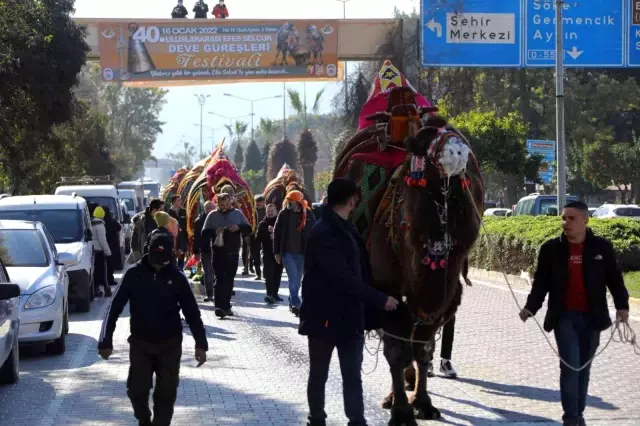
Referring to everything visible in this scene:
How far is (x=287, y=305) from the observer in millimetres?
21188

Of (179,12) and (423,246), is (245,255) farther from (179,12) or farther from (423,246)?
(423,246)

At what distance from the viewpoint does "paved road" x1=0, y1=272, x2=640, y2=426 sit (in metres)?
10.3

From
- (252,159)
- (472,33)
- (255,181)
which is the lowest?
(255,181)

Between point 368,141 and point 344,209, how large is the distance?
3449mm

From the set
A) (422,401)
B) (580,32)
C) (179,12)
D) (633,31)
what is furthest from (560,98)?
(422,401)

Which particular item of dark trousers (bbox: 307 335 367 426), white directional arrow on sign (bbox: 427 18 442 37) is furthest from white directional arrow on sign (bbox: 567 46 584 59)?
dark trousers (bbox: 307 335 367 426)

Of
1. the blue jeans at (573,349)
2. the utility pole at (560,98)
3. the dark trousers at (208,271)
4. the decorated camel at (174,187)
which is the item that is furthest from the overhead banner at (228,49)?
the blue jeans at (573,349)

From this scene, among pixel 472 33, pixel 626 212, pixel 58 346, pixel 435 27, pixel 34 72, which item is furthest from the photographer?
pixel 626 212

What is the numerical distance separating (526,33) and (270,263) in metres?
12.4

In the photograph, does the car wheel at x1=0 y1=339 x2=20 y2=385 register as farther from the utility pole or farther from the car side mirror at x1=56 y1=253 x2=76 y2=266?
the utility pole

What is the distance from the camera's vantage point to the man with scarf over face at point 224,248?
18438 millimetres

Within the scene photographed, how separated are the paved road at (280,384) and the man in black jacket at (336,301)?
4.82 feet

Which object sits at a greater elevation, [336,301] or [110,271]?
[336,301]

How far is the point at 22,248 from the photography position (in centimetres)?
1596
